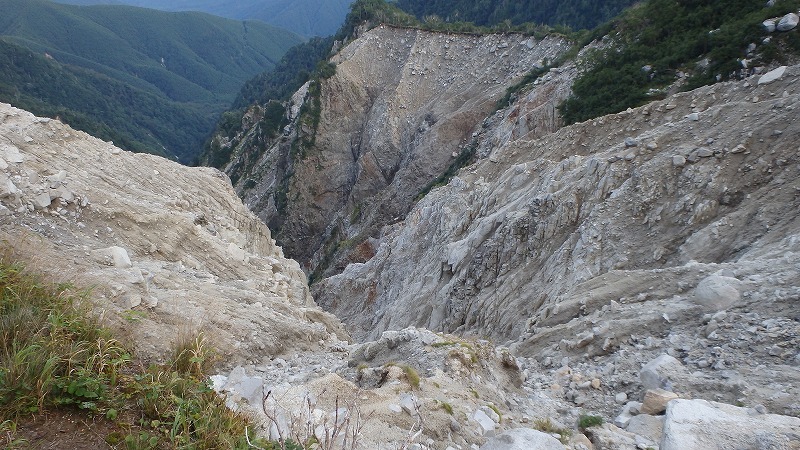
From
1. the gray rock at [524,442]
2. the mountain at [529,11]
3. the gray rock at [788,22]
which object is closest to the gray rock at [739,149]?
the gray rock at [788,22]

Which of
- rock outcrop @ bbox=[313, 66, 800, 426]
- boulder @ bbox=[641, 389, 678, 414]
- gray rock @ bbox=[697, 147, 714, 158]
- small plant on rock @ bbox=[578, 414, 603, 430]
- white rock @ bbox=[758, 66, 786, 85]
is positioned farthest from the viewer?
white rock @ bbox=[758, 66, 786, 85]

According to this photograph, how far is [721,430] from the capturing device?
401 cm

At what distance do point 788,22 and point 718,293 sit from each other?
1421 centimetres

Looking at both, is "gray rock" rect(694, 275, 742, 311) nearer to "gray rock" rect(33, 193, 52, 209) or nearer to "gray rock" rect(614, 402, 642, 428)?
"gray rock" rect(614, 402, 642, 428)

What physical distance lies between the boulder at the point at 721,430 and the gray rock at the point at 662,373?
1.71 metres

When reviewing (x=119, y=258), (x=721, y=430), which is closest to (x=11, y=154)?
(x=119, y=258)

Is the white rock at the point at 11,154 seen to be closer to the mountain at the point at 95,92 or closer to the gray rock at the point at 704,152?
the gray rock at the point at 704,152

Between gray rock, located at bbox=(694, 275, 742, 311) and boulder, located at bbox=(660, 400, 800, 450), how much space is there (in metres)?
3.29

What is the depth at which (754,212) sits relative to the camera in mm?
9602

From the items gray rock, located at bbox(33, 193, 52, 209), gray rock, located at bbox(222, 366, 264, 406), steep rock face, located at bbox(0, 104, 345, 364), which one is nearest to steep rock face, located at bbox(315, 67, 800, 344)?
steep rock face, located at bbox(0, 104, 345, 364)

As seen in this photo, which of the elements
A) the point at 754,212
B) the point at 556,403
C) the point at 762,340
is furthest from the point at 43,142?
the point at 754,212

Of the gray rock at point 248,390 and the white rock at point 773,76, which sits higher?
the white rock at point 773,76

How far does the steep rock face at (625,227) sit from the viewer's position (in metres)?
8.71

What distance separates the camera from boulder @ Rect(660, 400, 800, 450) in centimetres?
388
